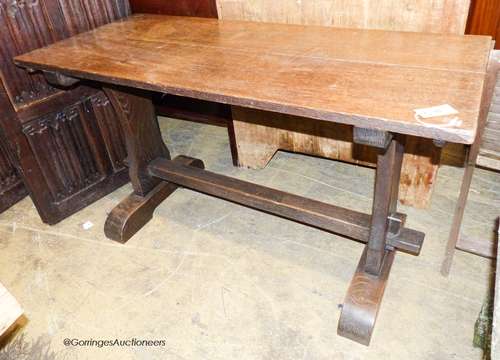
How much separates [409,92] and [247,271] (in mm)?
1045

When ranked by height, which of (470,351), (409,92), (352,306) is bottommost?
(470,351)

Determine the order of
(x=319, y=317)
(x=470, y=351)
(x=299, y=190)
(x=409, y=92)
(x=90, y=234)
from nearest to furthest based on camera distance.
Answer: (x=409, y=92) → (x=470, y=351) → (x=319, y=317) → (x=90, y=234) → (x=299, y=190)

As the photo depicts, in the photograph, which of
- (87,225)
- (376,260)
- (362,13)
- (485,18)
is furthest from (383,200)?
(485,18)

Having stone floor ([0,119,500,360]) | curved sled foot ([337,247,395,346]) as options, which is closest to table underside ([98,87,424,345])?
curved sled foot ([337,247,395,346])

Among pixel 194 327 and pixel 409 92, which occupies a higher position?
pixel 409 92

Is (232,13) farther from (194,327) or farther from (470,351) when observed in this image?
(470,351)

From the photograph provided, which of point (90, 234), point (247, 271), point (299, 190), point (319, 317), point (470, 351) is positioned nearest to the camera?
point (470, 351)

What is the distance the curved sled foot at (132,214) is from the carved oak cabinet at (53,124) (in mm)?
328

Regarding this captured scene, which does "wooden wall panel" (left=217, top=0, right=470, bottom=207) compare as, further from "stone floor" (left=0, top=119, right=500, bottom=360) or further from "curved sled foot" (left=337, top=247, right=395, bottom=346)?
"curved sled foot" (left=337, top=247, right=395, bottom=346)

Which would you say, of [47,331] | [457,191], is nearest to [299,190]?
[457,191]

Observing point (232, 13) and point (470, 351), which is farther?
point (232, 13)

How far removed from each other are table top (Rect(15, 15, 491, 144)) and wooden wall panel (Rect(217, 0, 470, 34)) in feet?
0.62

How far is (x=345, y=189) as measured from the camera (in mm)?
2262

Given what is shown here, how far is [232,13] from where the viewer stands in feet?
6.80
